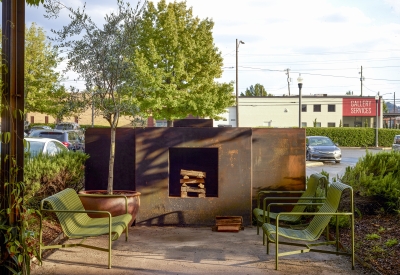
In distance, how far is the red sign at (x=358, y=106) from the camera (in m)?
58.2

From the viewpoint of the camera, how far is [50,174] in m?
7.70

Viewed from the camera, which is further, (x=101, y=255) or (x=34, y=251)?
(x=101, y=255)

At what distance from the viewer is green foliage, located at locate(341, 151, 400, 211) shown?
804 cm

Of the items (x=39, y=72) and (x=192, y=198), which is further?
(x=39, y=72)

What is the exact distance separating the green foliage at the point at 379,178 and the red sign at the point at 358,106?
51264 millimetres

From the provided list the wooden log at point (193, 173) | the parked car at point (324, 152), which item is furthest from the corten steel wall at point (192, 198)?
the parked car at point (324, 152)

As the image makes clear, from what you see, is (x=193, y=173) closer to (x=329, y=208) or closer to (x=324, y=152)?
(x=329, y=208)

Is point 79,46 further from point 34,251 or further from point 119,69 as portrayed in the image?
point 34,251

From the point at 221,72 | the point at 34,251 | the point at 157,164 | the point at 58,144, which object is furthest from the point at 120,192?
the point at 221,72

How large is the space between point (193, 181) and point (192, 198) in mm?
469

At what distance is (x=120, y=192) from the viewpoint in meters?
7.82

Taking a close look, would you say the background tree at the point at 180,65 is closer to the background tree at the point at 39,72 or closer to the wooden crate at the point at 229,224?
the background tree at the point at 39,72

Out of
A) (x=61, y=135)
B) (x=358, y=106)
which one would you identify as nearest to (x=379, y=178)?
(x=61, y=135)

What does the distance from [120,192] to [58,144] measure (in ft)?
20.0
